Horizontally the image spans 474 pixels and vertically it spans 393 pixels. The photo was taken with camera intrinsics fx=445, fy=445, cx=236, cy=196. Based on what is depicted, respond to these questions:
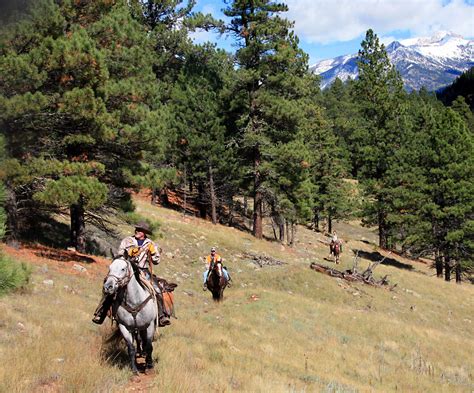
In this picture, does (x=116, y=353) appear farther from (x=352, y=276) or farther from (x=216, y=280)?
(x=352, y=276)

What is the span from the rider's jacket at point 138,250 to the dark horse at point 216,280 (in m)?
8.63

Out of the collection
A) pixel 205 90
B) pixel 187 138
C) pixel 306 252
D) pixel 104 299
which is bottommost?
pixel 306 252

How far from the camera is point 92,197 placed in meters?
15.0

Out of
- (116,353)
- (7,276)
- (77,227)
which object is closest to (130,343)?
(116,353)

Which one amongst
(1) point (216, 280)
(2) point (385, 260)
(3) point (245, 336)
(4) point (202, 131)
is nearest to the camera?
(3) point (245, 336)

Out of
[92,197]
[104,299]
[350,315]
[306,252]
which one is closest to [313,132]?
[306,252]

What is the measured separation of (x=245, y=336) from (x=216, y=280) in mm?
4815

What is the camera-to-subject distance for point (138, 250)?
25.6 feet

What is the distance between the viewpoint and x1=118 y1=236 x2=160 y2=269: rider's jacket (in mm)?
7688

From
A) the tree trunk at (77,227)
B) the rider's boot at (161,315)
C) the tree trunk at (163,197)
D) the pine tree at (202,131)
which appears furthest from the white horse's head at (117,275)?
the tree trunk at (163,197)

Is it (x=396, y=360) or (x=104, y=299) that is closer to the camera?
(x=104, y=299)

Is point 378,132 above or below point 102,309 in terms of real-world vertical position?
above

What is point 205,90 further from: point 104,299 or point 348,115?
point 348,115

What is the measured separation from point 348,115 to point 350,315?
71.8m
